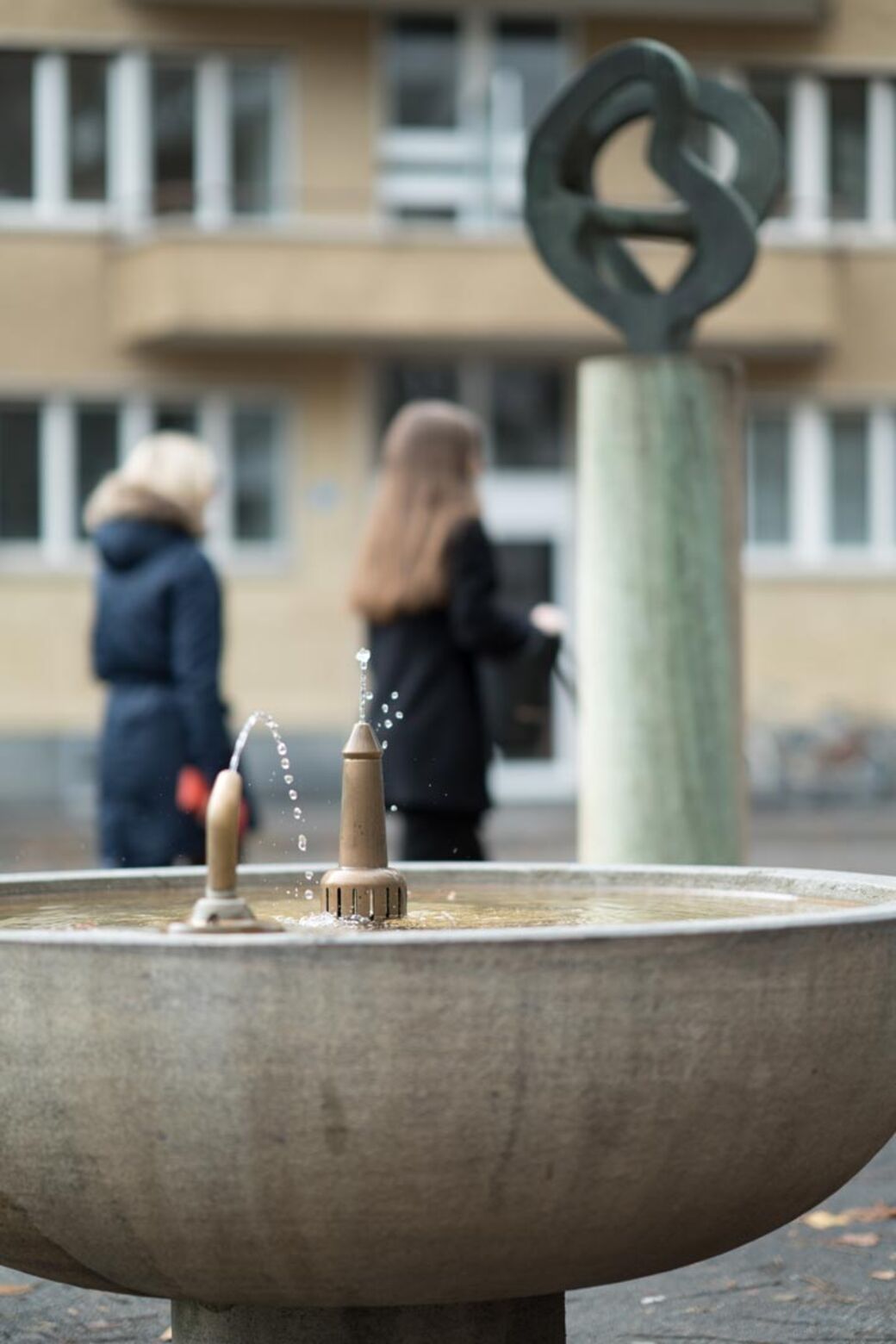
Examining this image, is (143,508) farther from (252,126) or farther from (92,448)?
(252,126)

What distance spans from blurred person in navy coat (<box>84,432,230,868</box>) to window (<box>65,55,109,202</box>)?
1984cm

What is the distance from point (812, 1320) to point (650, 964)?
2.02m

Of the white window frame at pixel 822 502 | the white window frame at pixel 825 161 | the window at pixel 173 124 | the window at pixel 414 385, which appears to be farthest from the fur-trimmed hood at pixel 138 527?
the white window frame at pixel 825 161

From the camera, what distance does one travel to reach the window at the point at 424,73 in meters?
27.7

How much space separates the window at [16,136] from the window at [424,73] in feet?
11.9

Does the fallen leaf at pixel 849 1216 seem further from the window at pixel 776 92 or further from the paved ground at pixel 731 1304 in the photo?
the window at pixel 776 92

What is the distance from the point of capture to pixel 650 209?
8.01 meters

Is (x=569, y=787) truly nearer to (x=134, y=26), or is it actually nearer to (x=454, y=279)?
(x=454, y=279)

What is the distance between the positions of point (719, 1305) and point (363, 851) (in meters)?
1.68

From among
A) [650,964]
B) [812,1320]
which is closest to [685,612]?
[812,1320]

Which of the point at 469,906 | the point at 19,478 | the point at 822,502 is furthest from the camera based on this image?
the point at 822,502

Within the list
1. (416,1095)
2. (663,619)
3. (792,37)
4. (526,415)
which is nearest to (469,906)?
(416,1095)

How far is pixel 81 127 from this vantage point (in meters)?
27.5

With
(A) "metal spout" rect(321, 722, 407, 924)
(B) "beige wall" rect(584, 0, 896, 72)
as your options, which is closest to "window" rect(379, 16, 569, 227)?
(B) "beige wall" rect(584, 0, 896, 72)
